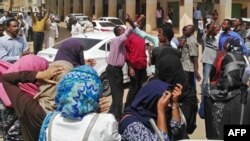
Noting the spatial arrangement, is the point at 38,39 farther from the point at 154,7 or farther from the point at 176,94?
the point at 154,7

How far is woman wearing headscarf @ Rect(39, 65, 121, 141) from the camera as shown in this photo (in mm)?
2812

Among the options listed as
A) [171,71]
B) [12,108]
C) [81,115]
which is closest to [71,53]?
[171,71]

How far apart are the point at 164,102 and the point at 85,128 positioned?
65 cm

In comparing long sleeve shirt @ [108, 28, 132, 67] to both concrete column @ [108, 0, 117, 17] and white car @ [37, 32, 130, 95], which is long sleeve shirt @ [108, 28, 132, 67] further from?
concrete column @ [108, 0, 117, 17]

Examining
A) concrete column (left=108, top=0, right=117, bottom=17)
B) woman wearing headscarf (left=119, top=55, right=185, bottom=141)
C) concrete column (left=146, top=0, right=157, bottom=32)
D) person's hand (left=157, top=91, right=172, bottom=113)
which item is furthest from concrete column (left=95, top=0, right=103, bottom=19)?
person's hand (left=157, top=91, right=172, bottom=113)

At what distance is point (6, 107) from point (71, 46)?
1609mm

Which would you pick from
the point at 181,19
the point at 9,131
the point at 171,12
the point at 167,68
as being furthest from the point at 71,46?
the point at 171,12

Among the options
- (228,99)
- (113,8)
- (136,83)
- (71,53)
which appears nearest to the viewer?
(228,99)

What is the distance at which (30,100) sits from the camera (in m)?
3.58

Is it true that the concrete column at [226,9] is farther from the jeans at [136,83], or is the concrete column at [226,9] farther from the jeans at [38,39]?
the jeans at [136,83]

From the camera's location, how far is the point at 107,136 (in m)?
2.81

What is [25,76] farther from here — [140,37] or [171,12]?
[171,12]

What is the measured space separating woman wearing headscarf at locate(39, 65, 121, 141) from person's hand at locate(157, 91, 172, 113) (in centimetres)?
46

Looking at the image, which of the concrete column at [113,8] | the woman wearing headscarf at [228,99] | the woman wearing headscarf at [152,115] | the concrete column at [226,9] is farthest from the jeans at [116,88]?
the concrete column at [113,8]
